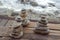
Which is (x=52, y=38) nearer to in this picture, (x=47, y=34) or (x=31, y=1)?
(x=47, y=34)

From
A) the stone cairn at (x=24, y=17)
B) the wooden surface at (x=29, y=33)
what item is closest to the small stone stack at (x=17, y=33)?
the wooden surface at (x=29, y=33)

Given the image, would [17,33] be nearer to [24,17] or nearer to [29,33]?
[29,33]

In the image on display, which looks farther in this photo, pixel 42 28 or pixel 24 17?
pixel 24 17

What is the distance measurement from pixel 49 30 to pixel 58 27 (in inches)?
3.5

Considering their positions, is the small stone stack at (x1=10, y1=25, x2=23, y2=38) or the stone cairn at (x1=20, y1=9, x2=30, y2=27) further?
the stone cairn at (x1=20, y1=9, x2=30, y2=27)

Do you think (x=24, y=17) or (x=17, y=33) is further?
(x=24, y=17)

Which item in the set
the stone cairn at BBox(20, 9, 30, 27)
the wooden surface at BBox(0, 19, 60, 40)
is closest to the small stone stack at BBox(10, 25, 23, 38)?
the wooden surface at BBox(0, 19, 60, 40)

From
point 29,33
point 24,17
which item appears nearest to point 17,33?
point 29,33

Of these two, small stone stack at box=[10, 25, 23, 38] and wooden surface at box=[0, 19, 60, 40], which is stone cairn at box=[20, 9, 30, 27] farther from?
small stone stack at box=[10, 25, 23, 38]

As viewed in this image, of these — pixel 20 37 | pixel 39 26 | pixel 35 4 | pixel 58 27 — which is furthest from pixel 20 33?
pixel 35 4

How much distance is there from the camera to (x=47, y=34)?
0.92 metres

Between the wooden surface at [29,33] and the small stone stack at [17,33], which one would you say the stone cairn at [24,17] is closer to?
the wooden surface at [29,33]

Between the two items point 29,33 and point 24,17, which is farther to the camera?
point 24,17

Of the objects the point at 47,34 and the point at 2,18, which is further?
the point at 2,18
